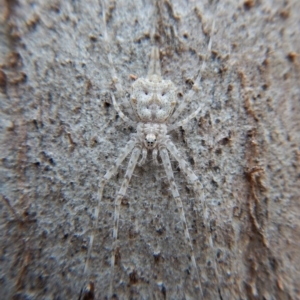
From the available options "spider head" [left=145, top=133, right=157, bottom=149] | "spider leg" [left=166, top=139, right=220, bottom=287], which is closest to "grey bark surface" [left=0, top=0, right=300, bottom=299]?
"spider leg" [left=166, top=139, right=220, bottom=287]

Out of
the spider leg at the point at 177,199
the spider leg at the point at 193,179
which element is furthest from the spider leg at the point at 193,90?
the spider leg at the point at 177,199

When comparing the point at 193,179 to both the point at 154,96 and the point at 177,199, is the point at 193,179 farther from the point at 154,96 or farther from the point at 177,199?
the point at 154,96

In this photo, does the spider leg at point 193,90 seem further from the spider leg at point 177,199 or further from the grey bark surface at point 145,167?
the spider leg at point 177,199

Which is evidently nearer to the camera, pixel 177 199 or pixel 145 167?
pixel 177 199

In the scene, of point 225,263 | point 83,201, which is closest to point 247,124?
point 225,263

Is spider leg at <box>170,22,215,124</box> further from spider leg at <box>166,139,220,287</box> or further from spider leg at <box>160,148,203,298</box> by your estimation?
spider leg at <box>160,148,203,298</box>

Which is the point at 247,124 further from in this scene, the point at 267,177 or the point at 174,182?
the point at 174,182

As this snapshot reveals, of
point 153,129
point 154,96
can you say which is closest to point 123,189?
point 153,129
